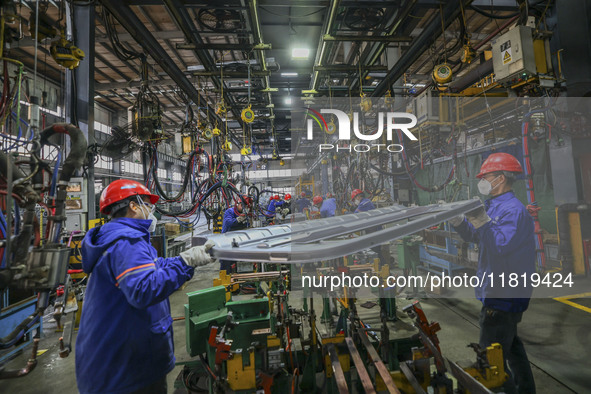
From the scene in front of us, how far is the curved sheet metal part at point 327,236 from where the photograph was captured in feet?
4.07

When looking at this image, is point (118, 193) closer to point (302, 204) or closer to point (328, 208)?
point (302, 204)

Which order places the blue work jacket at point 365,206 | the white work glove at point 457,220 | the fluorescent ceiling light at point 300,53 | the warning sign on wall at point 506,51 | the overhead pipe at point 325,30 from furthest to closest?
the fluorescent ceiling light at point 300,53, the overhead pipe at point 325,30, the warning sign on wall at point 506,51, the blue work jacket at point 365,206, the white work glove at point 457,220

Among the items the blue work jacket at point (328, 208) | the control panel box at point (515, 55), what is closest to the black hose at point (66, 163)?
the blue work jacket at point (328, 208)

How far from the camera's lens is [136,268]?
156 cm

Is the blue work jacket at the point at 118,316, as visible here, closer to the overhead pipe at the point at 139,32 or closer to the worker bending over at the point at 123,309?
the worker bending over at the point at 123,309

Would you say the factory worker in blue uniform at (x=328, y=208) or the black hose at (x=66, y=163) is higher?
the black hose at (x=66, y=163)

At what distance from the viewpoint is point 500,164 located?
1776 mm

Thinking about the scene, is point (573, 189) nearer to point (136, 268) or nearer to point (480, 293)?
point (480, 293)

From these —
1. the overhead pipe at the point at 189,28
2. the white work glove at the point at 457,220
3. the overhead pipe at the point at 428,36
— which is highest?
the overhead pipe at the point at 189,28

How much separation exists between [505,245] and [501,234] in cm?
8

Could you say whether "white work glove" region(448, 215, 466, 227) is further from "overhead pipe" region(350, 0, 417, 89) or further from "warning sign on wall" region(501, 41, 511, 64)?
"overhead pipe" region(350, 0, 417, 89)

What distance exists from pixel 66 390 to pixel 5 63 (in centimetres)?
337

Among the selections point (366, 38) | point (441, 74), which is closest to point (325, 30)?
point (366, 38)

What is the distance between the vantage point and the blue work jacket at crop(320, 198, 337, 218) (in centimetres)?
212
